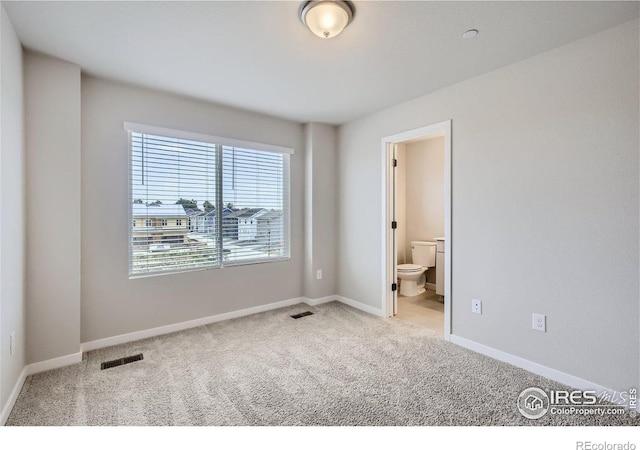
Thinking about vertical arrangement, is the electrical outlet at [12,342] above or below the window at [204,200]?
below

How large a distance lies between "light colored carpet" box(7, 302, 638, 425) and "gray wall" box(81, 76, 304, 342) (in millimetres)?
281

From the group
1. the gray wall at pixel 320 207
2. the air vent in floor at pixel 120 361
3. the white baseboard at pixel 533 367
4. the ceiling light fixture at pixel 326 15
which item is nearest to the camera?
the ceiling light fixture at pixel 326 15

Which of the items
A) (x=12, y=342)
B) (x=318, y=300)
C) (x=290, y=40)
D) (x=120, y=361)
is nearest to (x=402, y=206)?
(x=318, y=300)

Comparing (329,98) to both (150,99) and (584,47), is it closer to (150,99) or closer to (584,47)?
(150,99)

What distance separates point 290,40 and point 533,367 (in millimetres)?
3024

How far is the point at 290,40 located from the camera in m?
2.13

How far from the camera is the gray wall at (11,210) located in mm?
1810

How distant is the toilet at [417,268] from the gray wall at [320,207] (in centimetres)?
111

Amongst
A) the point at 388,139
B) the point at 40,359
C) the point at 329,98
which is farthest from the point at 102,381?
the point at 388,139

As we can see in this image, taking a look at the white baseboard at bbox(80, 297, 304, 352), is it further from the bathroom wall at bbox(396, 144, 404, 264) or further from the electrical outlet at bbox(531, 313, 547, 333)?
the electrical outlet at bbox(531, 313, 547, 333)

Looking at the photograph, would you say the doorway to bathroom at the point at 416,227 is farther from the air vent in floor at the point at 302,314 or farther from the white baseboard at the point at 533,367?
the air vent in floor at the point at 302,314

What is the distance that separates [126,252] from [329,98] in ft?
8.30

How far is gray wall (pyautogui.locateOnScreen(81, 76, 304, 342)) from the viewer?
2738 mm

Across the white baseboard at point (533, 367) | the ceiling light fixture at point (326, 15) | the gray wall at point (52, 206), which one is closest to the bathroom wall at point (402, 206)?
the white baseboard at point (533, 367)
